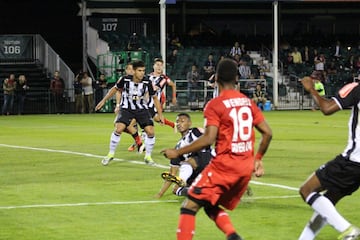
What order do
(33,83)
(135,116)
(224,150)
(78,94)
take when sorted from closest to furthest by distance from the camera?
1. (224,150)
2. (135,116)
3. (78,94)
4. (33,83)

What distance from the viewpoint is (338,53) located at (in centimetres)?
5138

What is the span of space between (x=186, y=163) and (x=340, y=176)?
3.97 meters

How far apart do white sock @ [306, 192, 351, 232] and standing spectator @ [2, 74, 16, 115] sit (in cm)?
3491

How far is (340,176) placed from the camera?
907 cm

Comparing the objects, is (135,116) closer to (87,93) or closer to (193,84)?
(87,93)

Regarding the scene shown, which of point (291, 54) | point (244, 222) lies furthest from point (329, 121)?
point (244, 222)

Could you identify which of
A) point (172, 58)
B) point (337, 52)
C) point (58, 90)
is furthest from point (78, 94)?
point (337, 52)

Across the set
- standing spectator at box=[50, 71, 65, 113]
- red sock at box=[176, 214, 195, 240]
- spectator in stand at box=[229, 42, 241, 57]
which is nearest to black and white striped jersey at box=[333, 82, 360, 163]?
red sock at box=[176, 214, 195, 240]

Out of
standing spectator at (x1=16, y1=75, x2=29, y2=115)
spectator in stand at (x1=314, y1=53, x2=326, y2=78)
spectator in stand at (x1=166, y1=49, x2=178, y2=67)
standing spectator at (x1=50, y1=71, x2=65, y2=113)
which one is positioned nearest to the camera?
standing spectator at (x1=16, y1=75, x2=29, y2=115)

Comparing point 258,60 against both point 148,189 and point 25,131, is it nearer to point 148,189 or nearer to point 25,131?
point 25,131

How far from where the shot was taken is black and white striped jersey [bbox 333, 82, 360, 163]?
352 inches

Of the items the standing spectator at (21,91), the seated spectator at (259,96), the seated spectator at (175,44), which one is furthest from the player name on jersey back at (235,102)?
the seated spectator at (175,44)

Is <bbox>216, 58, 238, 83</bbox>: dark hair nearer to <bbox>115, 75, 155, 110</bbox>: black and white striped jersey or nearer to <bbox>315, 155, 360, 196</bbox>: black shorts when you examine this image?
<bbox>315, 155, 360, 196</bbox>: black shorts

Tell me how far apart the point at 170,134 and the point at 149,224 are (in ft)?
55.6
